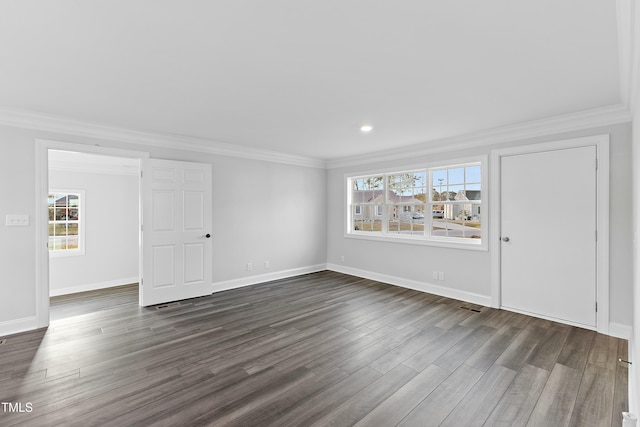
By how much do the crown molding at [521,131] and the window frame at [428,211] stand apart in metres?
0.22

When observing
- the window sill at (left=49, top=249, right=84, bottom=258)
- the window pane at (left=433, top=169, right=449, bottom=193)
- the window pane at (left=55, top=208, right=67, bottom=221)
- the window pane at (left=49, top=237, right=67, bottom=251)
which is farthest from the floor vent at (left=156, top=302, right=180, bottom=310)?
the window pane at (left=433, top=169, right=449, bottom=193)

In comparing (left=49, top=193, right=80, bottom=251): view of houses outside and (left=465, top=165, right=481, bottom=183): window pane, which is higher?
(left=465, top=165, right=481, bottom=183): window pane

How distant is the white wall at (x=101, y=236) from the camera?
5.12 meters

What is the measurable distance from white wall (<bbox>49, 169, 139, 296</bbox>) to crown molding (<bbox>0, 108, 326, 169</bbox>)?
1.97 m

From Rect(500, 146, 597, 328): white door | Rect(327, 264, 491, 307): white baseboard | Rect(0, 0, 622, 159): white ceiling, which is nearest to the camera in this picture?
Rect(0, 0, 622, 159): white ceiling

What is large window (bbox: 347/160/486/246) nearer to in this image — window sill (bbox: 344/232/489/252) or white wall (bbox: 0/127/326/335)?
window sill (bbox: 344/232/489/252)

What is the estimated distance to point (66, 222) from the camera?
5316mm

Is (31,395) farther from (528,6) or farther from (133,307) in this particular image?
(528,6)

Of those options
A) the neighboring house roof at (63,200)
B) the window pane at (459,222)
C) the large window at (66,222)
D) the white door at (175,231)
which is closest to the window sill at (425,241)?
the window pane at (459,222)

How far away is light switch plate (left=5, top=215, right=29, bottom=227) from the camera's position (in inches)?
133

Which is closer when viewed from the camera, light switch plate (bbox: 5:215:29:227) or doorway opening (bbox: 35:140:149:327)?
light switch plate (bbox: 5:215:29:227)

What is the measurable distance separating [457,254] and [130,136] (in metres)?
5.06

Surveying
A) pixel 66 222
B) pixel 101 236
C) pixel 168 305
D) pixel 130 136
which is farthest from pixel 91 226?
pixel 168 305

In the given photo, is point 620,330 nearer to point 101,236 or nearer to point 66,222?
point 101,236
